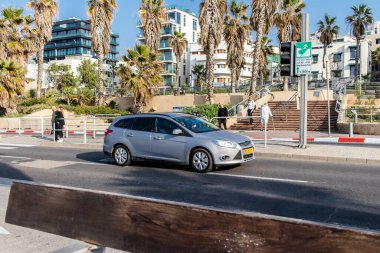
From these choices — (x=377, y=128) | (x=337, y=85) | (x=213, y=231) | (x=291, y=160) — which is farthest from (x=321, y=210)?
(x=337, y=85)

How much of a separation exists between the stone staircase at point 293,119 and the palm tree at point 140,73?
9.70 metres

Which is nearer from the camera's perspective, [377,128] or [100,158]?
[100,158]

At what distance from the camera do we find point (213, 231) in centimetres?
313

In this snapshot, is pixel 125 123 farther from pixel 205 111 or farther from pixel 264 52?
pixel 264 52

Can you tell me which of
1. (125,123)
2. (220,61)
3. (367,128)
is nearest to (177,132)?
(125,123)

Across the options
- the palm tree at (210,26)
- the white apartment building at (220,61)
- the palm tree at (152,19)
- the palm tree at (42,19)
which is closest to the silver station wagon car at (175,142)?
the palm tree at (210,26)

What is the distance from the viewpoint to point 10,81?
33094mm

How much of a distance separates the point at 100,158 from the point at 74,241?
31.5 ft

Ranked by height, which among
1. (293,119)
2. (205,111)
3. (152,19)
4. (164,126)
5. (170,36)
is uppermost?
(170,36)

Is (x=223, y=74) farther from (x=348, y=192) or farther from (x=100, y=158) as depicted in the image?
(x=348, y=192)

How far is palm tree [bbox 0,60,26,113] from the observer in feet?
108

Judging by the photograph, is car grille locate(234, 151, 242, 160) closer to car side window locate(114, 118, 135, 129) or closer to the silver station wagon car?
the silver station wagon car

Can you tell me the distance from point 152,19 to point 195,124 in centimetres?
2704

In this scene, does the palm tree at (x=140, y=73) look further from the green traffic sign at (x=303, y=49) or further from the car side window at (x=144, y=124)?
the car side window at (x=144, y=124)
